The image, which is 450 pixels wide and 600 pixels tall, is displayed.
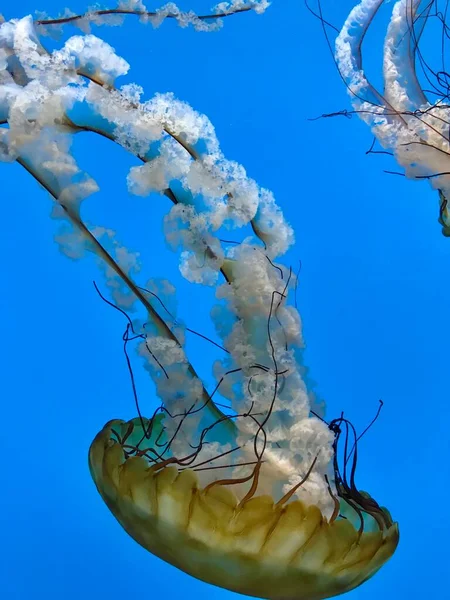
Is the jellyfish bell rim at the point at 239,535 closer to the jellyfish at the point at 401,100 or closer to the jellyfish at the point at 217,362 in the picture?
the jellyfish at the point at 217,362

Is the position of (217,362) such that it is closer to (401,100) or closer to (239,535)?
(239,535)

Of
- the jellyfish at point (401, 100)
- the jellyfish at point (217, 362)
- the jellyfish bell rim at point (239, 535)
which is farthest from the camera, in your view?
the jellyfish at point (401, 100)

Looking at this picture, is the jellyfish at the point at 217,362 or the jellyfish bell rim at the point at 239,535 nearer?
the jellyfish at the point at 217,362

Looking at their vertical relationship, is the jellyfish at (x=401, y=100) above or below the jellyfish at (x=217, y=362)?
above

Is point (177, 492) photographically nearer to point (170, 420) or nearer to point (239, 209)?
point (170, 420)

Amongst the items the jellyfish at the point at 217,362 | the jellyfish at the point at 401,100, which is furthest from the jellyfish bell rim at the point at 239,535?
the jellyfish at the point at 401,100

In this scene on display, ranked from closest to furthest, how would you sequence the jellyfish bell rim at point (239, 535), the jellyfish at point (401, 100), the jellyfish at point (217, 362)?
the jellyfish at point (217, 362)
the jellyfish bell rim at point (239, 535)
the jellyfish at point (401, 100)

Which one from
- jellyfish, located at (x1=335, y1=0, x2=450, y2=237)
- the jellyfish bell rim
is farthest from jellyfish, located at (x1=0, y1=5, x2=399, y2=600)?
jellyfish, located at (x1=335, y1=0, x2=450, y2=237)
